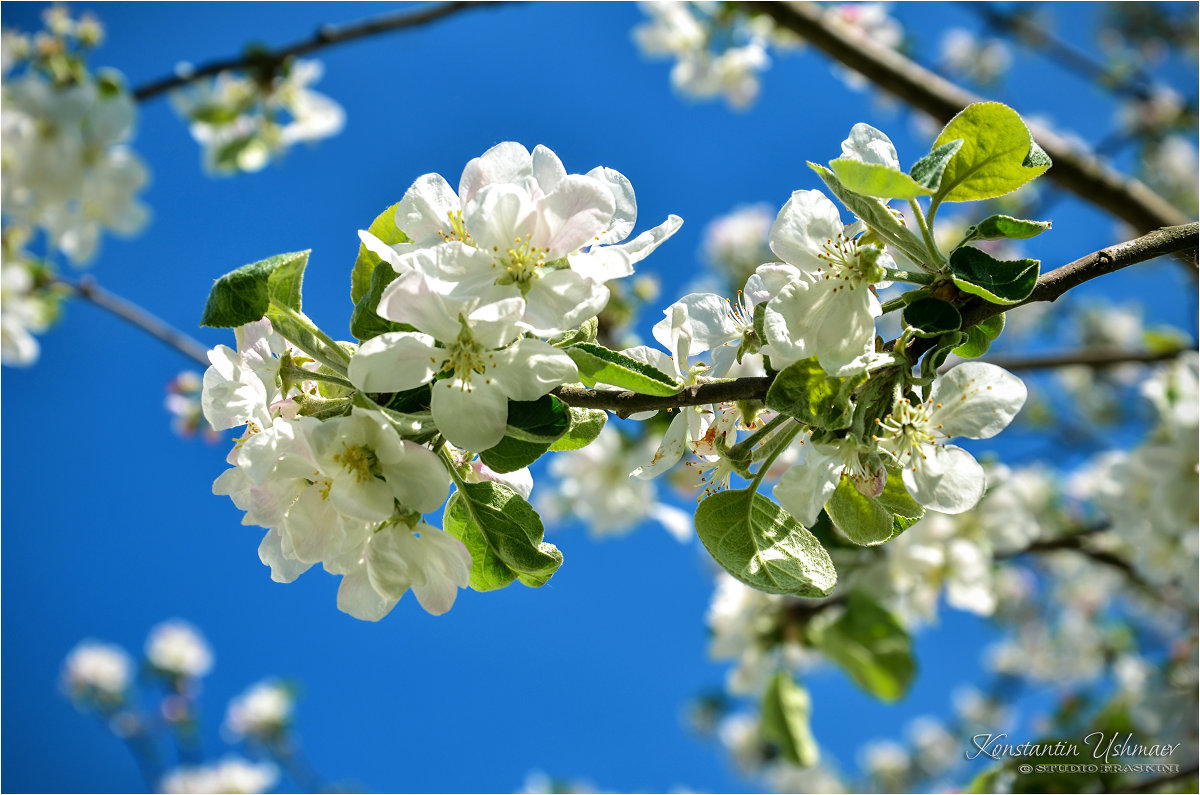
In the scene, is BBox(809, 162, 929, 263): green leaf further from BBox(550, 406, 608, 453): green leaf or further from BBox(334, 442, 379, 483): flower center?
BBox(334, 442, 379, 483): flower center

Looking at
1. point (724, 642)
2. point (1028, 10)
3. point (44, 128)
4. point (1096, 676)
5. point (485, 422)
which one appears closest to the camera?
point (485, 422)

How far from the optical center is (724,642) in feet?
8.10

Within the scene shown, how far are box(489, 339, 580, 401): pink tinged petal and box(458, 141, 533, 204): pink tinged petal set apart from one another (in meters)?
0.18

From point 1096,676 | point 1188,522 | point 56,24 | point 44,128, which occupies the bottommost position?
point 1188,522

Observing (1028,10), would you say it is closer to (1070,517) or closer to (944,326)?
(1070,517)

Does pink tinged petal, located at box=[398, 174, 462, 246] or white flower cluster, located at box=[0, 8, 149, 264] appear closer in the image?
pink tinged petal, located at box=[398, 174, 462, 246]

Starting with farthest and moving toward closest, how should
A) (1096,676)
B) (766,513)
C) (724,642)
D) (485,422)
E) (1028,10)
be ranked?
(1096,676) < (1028,10) < (724,642) < (766,513) < (485,422)

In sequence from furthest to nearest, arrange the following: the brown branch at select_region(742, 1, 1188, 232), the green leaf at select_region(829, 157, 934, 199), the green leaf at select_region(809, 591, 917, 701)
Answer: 1. the green leaf at select_region(809, 591, 917, 701)
2. the brown branch at select_region(742, 1, 1188, 232)
3. the green leaf at select_region(829, 157, 934, 199)

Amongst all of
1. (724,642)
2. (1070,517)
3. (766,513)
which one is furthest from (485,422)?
(1070,517)

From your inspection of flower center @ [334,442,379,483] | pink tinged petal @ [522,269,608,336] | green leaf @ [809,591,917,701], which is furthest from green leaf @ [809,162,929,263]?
green leaf @ [809,591,917,701]

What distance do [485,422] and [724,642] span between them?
1.94 meters

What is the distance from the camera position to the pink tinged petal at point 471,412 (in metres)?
0.70

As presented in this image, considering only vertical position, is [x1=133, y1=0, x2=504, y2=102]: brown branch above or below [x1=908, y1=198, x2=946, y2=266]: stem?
above

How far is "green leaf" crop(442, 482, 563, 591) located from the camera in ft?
2.57
